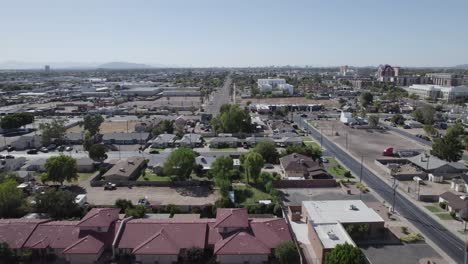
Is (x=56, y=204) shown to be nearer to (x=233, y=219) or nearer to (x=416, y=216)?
(x=233, y=219)

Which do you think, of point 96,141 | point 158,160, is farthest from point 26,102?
point 158,160

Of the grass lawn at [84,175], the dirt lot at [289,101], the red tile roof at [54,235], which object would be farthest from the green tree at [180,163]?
the dirt lot at [289,101]

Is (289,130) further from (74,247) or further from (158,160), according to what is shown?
(74,247)

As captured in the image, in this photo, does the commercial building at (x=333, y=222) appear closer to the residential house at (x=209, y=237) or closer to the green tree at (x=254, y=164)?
the residential house at (x=209, y=237)

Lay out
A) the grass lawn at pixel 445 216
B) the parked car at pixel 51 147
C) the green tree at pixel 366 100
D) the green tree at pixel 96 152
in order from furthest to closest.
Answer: the green tree at pixel 366 100 < the parked car at pixel 51 147 < the green tree at pixel 96 152 < the grass lawn at pixel 445 216

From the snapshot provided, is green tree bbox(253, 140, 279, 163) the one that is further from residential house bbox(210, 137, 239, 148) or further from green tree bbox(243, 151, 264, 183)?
residential house bbox(210, 137, 239, 148)

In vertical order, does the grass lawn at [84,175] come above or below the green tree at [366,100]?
below
